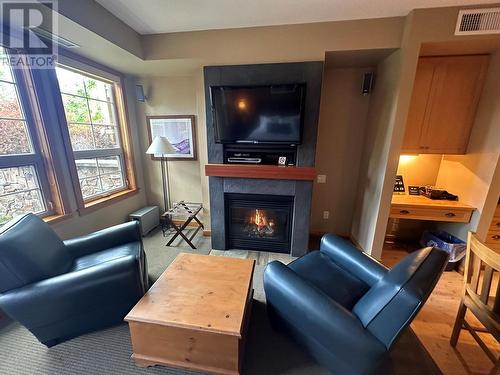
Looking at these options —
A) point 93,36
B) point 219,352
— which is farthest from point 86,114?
point 219,352

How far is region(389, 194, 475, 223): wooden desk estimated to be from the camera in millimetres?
2109

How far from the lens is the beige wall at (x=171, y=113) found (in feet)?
9.41

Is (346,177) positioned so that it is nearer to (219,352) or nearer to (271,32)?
(271,32)

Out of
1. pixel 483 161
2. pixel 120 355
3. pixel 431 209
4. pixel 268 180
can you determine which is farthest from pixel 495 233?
pixel 120 355

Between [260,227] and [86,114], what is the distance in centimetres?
253

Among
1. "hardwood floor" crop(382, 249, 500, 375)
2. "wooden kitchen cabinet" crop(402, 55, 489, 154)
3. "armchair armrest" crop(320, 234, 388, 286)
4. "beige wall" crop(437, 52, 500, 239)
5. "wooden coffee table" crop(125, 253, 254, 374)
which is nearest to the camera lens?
"wooden coffee table" crop(125, 253, 254, 374)

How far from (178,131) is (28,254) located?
2127 mm

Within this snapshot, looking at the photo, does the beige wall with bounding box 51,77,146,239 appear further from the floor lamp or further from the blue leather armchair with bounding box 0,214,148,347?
the blue leather armchair with bounding box 0,214,148,347

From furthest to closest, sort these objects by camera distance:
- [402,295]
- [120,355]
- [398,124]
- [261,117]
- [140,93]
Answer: [140,93]
[261,117]
[398,124]
[120,355]
[402,295]

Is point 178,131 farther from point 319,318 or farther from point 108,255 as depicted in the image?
point 319,318

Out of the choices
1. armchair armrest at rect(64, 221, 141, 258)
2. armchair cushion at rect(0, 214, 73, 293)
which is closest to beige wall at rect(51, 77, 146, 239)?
armchair armrest at rect(64, 221, 141, 258)

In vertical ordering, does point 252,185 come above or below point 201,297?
above

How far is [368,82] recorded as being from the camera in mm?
2396

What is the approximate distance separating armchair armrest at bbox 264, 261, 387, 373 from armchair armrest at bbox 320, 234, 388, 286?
509 millimetres
